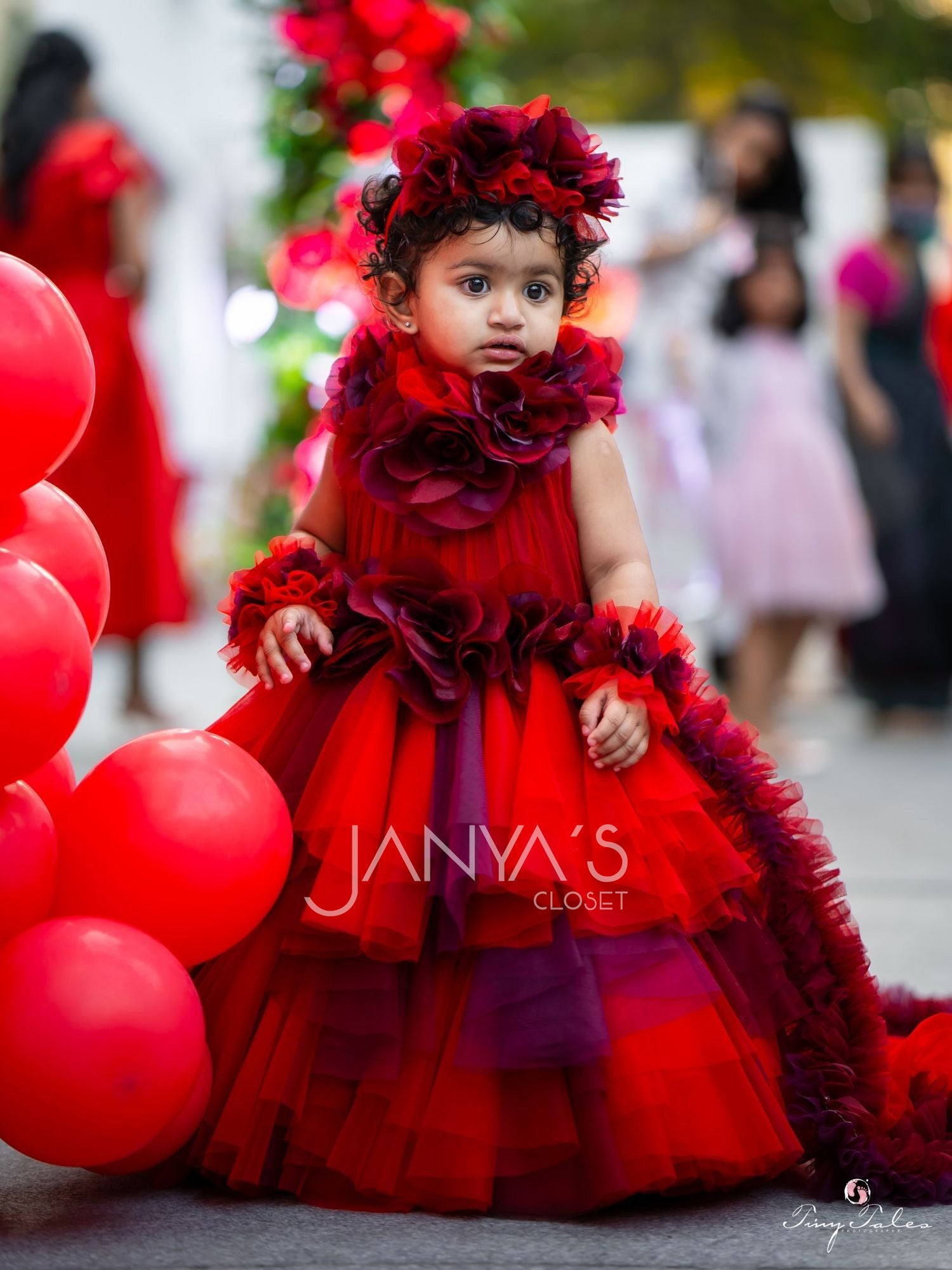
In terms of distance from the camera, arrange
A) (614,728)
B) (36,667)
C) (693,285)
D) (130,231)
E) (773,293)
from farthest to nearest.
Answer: (693,285), (773,293), (130,231), (614,728), (36,667)

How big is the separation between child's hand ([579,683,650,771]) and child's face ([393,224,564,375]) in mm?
502

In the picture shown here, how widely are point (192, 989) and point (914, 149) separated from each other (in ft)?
19.6

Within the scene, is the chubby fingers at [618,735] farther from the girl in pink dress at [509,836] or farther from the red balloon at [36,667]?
the red balloon at [36,667]

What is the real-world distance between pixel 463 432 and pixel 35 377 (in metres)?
0.56

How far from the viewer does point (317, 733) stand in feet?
7.39

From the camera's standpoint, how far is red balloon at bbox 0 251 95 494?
6.25 ft

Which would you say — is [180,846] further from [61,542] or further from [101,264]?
[101,264]

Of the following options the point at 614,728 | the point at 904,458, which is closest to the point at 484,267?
the point at 614,728

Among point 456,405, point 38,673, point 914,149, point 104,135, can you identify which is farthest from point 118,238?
point 38,673

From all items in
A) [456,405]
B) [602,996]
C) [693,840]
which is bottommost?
[602,996]

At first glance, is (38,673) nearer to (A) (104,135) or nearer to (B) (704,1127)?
(B) (704,1127)

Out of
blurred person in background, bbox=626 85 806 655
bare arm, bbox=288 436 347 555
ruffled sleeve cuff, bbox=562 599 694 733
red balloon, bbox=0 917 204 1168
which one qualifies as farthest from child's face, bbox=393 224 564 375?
blurred person in background, bbox=626 85 806 655

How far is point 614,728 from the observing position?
211cm

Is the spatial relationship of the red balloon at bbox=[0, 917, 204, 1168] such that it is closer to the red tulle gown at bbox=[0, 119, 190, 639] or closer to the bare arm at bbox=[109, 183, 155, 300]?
the red tulle gown at bbox=[0, 119, 190, 639]
